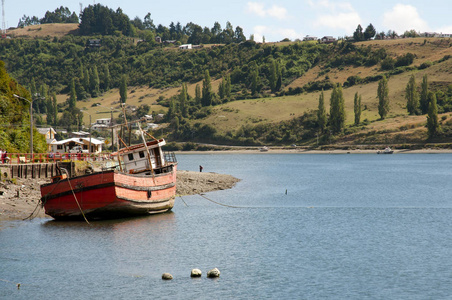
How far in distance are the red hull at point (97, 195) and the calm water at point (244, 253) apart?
40.5 inches

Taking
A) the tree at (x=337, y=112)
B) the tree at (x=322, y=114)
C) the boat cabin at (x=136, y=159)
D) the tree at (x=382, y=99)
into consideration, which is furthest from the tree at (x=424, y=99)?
the boat cabin at (x=136, y=159)

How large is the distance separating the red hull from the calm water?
3.37ft

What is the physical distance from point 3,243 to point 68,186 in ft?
25.6

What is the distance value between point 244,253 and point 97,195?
45.1 feet

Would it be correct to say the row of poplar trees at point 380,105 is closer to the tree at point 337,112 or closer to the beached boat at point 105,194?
the tree at point 337,112

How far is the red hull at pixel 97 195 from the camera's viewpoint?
44250 millimetres

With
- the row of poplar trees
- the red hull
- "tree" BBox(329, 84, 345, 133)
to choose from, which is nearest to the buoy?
the red hull

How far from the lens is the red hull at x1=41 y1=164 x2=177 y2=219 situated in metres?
44.2

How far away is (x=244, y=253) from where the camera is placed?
38.0 metres

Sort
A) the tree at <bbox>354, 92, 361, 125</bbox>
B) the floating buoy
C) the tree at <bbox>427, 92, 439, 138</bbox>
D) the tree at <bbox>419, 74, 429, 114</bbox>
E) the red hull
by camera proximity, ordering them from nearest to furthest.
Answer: the floating buoy, the red hull, the tree at <bbox>427, 92, 439, 138</bbox>, the tree at <bbox>419, 74, 429, 114</bbox>, the tree at <bbox>354, 92, 361, 125</bbox>

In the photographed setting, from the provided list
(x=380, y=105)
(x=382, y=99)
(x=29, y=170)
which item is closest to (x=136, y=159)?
(x=29, y=170)

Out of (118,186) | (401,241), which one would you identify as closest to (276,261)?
(401,241)

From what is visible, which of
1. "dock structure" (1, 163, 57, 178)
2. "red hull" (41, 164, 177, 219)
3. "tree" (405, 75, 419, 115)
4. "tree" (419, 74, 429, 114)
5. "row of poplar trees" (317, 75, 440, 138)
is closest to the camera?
"red hull" (41, 164, 177, 219)

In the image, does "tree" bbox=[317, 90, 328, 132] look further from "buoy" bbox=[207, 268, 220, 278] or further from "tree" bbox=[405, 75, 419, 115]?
"buoy" bbox=[207, 268, 220, 278]
